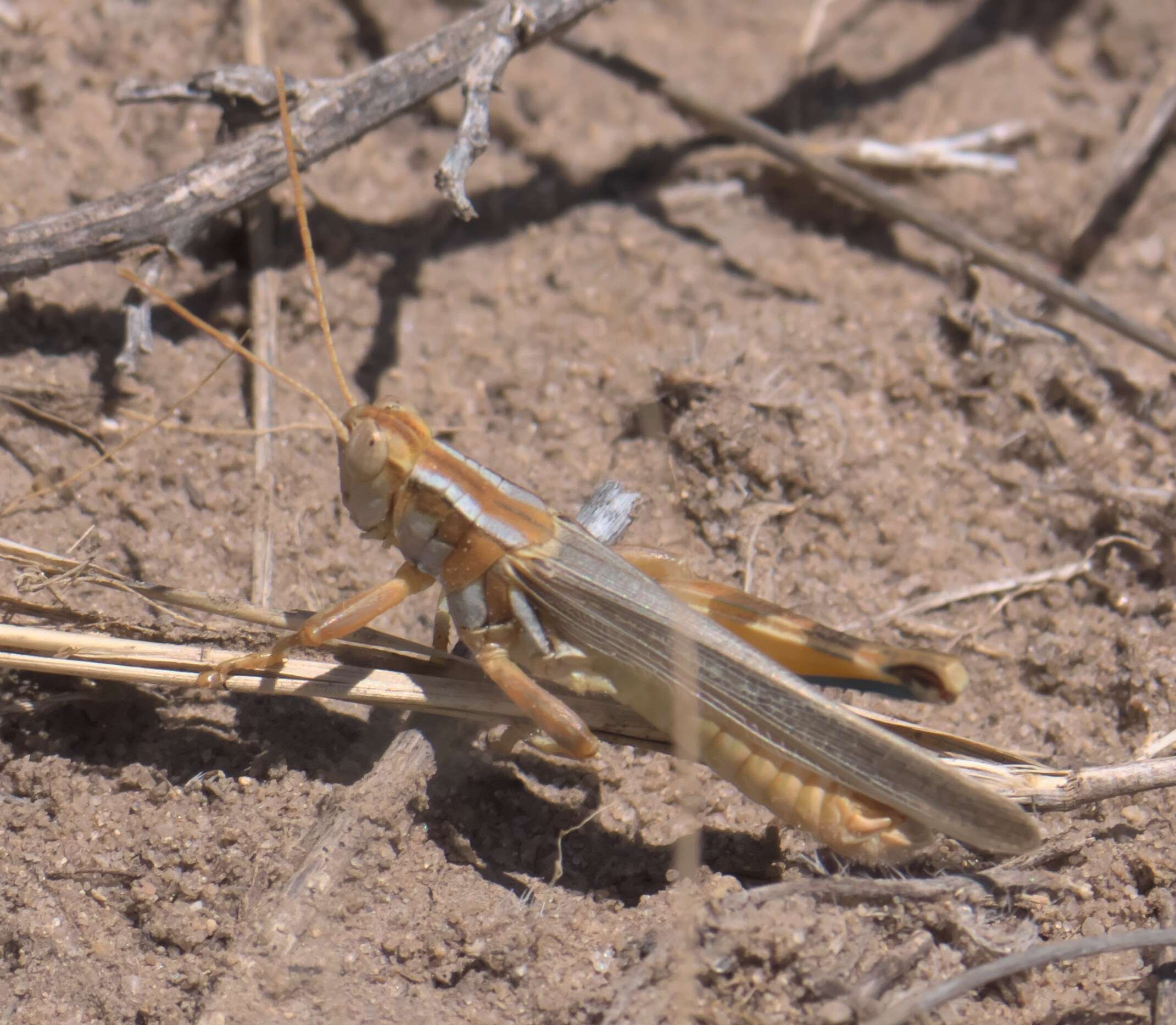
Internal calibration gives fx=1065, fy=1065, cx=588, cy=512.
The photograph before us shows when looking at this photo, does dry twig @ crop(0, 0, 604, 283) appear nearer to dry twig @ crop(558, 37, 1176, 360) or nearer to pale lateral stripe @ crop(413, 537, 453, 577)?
dry twig @ crop(558, 37, 1176, 360)

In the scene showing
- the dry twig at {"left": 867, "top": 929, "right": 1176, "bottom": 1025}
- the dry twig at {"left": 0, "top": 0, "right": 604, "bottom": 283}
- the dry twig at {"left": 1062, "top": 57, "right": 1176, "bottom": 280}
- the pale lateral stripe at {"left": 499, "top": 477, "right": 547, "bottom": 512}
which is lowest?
the dry twig at {"left": 867, "top": 929, "right": 1176, "bottom": 1025}

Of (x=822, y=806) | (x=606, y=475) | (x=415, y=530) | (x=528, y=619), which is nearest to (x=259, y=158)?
(x=415, y=530)

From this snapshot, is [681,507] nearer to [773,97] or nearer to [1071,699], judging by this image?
[1071,699]

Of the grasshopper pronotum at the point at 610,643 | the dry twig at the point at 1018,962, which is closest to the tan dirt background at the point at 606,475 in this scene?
the dry twig at the point at 1018,962

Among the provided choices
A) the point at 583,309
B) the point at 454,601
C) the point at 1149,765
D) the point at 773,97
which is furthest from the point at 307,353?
the point at 1149,765

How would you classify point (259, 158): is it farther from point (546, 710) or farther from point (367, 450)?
point (546, 710)

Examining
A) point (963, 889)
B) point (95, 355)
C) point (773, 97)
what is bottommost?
point (963, 889)

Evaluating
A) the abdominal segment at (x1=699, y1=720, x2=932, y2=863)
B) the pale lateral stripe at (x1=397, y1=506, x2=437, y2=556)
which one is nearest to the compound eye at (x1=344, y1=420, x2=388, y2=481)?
the pale lateral stripe at (x1=397, y1=506, x2=437, y2=556)
